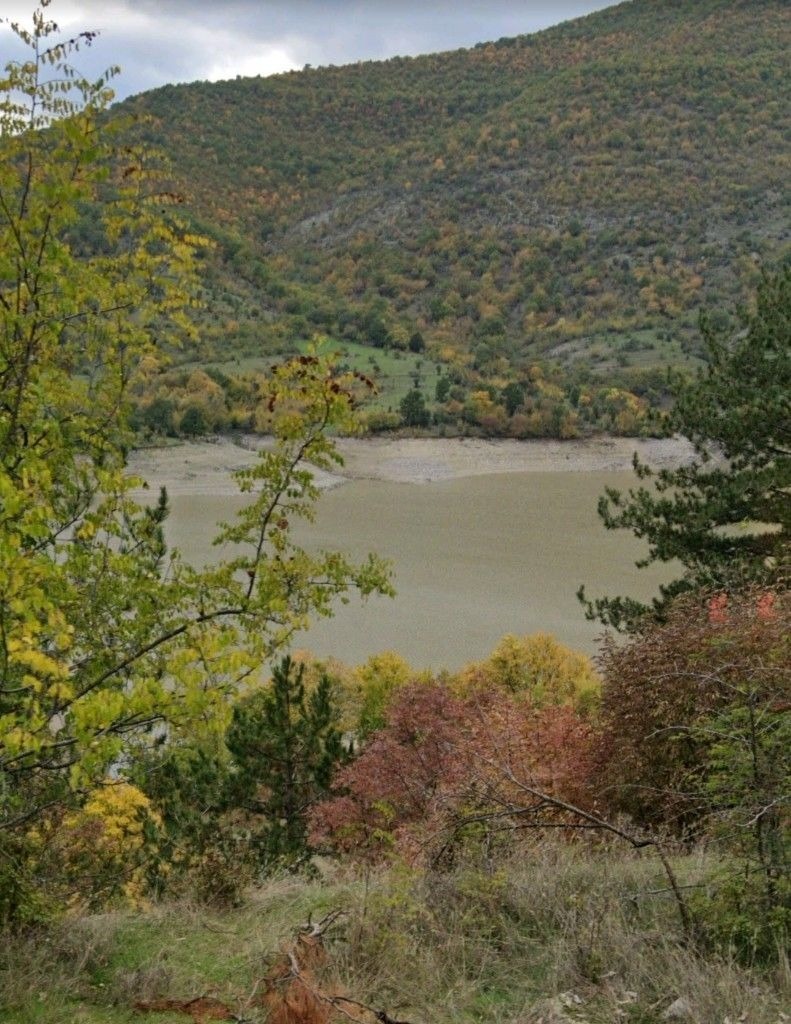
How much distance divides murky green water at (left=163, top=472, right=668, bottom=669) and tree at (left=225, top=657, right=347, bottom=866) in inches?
278

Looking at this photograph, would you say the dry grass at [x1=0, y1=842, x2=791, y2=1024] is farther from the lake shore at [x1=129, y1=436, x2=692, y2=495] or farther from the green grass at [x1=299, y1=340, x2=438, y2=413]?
the green grass at [x1=299, y1=340, x2=438, y2=413]

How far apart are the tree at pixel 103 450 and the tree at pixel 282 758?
22.2 feet

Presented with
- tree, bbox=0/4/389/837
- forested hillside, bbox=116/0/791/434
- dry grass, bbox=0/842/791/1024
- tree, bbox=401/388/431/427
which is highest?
forested hillside, bbox=116/0/791/434

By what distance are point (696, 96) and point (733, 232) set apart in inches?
1359

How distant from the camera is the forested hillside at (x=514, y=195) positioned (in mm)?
84812

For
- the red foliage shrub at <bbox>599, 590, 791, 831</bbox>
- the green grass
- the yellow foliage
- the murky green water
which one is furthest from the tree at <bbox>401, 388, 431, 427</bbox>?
the red foliage shrub at <bbox>599, 590, 791, 831</bbox>

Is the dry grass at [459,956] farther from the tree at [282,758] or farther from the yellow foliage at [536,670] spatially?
the yellow foliage at [536,670]

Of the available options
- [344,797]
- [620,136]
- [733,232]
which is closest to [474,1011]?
[344,797]

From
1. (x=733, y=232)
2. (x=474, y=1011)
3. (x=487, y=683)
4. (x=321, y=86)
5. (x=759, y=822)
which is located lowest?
(x=487, y=683)

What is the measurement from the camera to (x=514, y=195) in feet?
377

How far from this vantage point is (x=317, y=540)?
3391cm

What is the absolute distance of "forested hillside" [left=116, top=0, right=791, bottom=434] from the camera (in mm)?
84812

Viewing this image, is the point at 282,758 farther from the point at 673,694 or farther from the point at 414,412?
the point at 414,412

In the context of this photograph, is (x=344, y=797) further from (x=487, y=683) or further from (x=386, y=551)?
(x=386, y=551)
